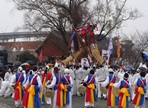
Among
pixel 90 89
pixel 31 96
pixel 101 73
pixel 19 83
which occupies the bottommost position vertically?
pixel 31 96

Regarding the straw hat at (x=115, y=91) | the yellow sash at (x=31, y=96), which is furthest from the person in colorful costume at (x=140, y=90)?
the yellow sash at (x=31, y=96)

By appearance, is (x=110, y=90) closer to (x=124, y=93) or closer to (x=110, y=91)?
(x=110, y=91)

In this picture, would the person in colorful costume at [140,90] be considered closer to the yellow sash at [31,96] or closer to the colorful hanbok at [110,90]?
the colorful hanbok at [110,90]

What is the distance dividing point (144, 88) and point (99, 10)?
2191 centimetres

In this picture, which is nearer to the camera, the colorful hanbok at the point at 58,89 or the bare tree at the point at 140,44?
the colorful hanbok at the point at 58,89

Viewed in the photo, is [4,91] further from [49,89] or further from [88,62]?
[49,89]

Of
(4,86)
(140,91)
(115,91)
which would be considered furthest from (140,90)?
(4,86)

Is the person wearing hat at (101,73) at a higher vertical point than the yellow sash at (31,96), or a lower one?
higher

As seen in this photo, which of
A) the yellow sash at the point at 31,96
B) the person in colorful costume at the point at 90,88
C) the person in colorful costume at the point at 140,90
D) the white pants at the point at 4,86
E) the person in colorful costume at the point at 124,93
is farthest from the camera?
the white pants at the point at 4,86

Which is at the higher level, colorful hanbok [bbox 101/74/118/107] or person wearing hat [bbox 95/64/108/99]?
person wearing hat [bbox 95/64/108/99]

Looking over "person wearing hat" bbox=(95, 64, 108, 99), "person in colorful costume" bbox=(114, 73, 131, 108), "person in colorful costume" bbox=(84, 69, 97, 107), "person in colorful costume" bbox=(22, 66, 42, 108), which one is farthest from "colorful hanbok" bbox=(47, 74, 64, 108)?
"person wearing hat" bbox=(95, 64, 108, 99)

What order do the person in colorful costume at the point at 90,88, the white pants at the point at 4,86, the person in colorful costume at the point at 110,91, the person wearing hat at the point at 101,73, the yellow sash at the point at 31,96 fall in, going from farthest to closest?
the white pants at the point at 4,86 → the person wearing hat at the point at 101,73 → the person in colorful costume at the point at 90,88 → the person in colorful costume at the point at 110,91 → the yellow sash at the point at 31,96

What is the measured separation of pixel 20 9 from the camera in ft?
110

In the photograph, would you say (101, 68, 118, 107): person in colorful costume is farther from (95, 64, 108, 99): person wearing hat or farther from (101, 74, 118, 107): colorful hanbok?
(95, 64, 108, 99): person wearing hat
